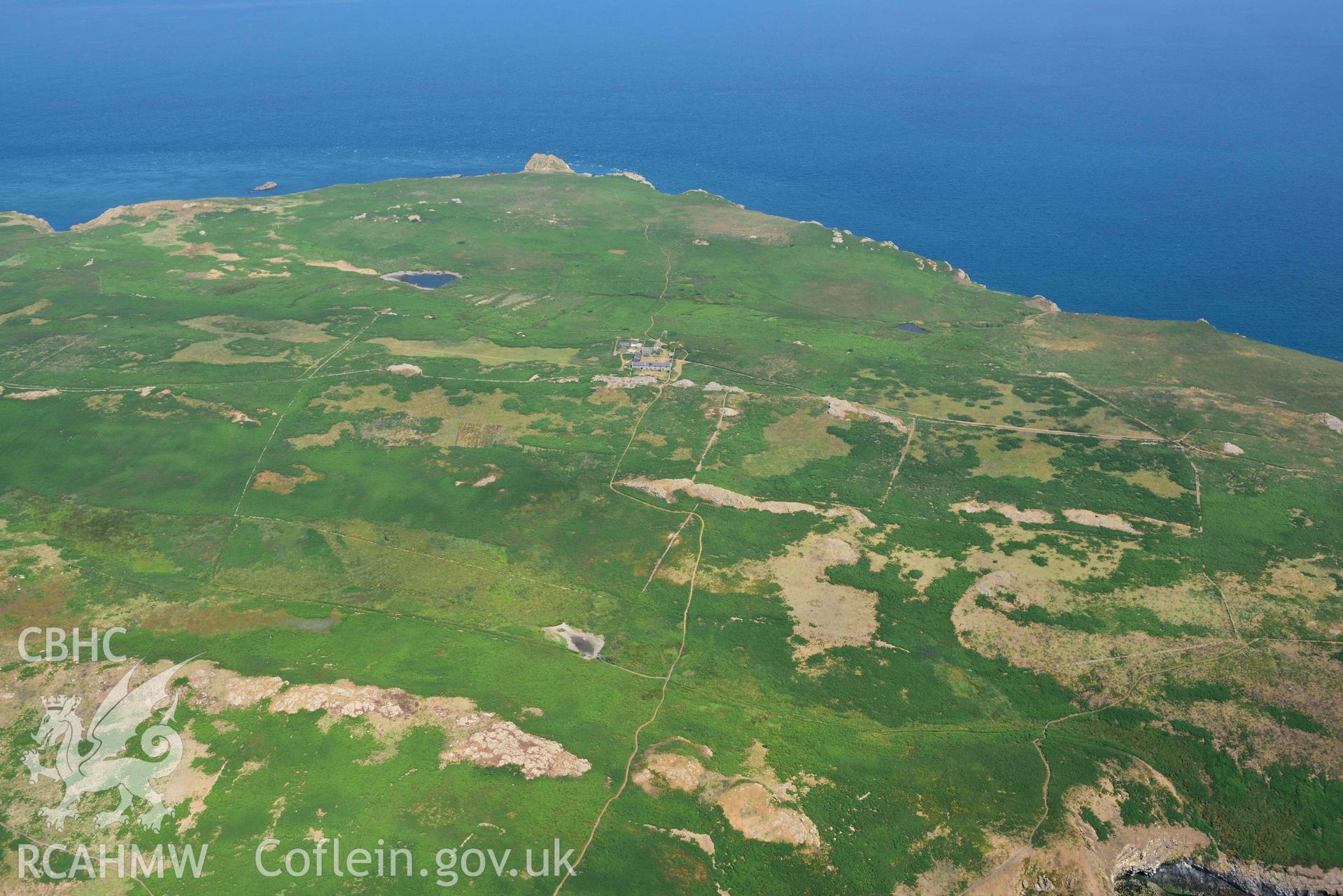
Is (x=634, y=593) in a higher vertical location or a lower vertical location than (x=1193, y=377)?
lower

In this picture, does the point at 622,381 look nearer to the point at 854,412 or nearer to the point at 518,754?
the point at 854,412

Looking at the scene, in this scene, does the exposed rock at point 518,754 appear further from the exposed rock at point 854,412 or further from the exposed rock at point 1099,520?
the exposed rock at point 854,412

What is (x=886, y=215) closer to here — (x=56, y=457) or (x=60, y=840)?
(x=56, y=457)

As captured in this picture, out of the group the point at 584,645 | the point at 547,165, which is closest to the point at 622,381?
the point at 584,645

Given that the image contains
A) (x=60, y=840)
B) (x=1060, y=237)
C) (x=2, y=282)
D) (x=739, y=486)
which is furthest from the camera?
(x=1060, y=237)

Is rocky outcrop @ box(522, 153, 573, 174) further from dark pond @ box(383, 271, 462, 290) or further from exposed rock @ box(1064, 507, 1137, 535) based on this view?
exposed rock @ box(1064, 507, 1137, 535)

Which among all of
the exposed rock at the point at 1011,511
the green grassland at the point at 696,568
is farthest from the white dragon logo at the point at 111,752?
the exposed rock at the point at 1011,511

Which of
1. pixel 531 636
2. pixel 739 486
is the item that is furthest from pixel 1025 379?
pixel 531 636
